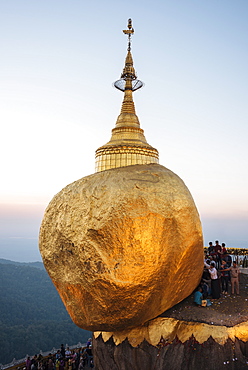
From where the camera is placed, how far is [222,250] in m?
9.69

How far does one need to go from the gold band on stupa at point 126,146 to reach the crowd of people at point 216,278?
5.74m

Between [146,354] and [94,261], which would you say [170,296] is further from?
[94,261]

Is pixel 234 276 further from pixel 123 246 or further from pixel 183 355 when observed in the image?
pixel 123 246

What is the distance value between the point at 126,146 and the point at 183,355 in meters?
9.02

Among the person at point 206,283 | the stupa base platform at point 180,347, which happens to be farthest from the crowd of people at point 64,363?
the person at point 206,283

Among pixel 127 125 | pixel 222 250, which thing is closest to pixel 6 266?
pixel 127 125

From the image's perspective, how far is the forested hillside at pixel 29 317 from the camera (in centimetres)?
2583

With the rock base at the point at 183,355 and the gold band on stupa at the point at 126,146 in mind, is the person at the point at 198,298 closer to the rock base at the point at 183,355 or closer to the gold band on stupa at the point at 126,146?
the rock base at the point at 183,355

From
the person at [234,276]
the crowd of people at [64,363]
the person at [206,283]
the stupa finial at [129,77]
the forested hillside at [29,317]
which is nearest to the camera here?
the person at [206,283]

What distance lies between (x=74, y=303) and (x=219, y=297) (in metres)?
3.99

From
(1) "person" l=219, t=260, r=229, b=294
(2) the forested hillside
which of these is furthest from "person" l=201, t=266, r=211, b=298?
(2) the forested hillside

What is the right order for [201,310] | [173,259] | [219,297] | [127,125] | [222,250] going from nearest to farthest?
1. [173,259]
2. [201,310]
3. [219,297]
4. [222,250]
5. [127,125]

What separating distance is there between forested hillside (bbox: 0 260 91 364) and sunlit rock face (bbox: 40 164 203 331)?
71.0 feet

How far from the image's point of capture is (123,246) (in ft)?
21.8
